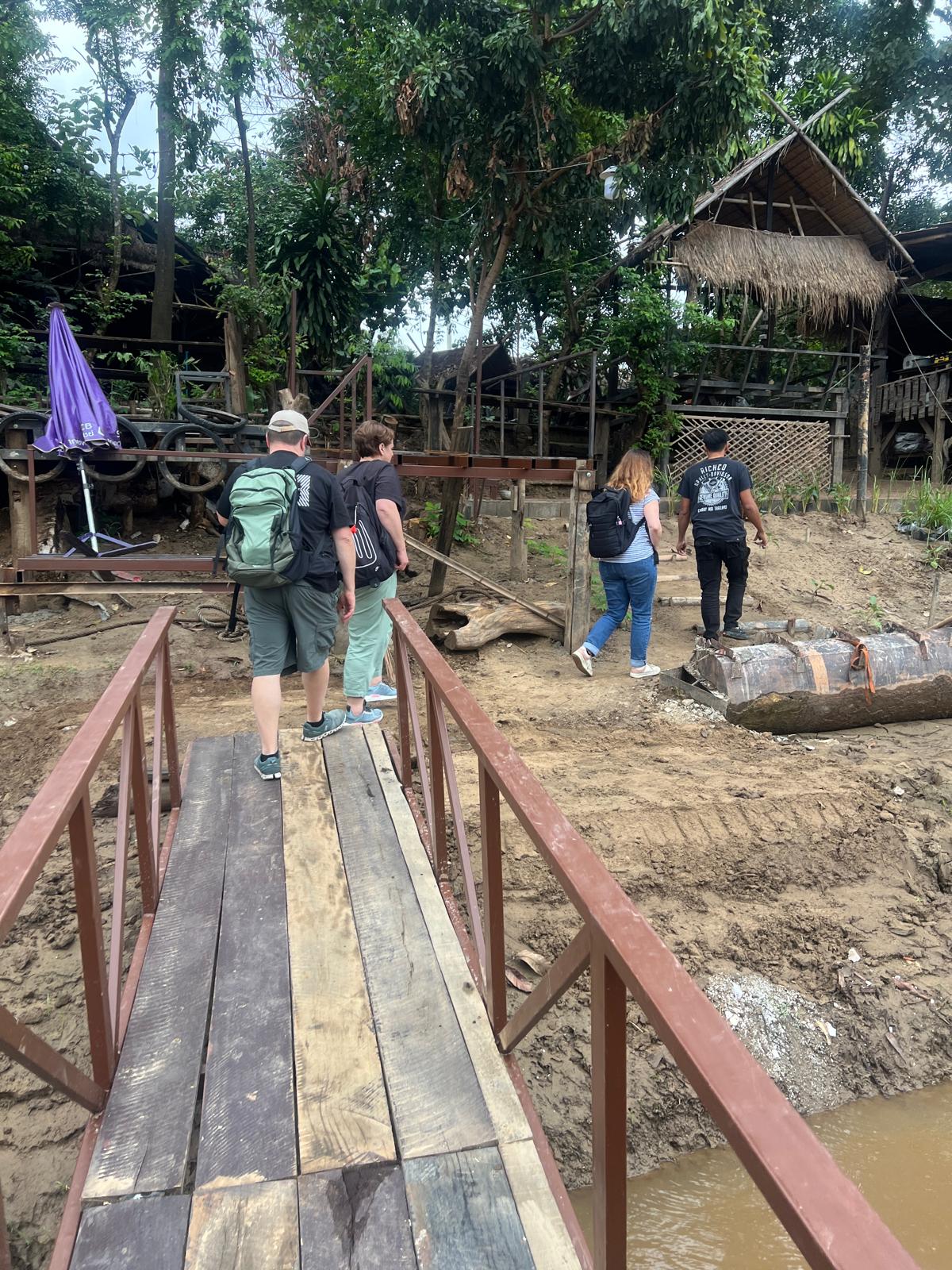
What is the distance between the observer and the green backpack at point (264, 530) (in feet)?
10.7

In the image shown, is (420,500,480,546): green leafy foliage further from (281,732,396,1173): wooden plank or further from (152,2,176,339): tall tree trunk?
(152,2,176,339): tall tree trunk

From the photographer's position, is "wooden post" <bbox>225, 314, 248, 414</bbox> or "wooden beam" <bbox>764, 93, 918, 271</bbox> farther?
"wooden beam" <bbox>764, 93, 918, 271</bbox>

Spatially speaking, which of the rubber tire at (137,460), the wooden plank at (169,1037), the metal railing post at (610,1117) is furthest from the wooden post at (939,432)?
the metal railing post at (610,1117)

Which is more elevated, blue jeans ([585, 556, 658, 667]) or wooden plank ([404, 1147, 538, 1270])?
blue jeans ([585, 556, 658, 667])

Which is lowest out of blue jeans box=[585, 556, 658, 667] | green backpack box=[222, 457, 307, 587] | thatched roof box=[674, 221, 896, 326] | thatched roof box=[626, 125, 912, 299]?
blue jeans box=[585, 556, 658, 667]

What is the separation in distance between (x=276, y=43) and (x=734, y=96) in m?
12.4

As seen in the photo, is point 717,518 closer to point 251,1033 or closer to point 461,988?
point 461,988

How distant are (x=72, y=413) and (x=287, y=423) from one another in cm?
554

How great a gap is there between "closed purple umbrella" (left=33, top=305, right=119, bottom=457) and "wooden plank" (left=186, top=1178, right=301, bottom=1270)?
7672 millimetres

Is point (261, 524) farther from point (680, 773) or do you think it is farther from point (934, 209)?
point (934, 209)

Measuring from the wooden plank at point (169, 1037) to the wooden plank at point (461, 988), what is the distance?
65 centimetres

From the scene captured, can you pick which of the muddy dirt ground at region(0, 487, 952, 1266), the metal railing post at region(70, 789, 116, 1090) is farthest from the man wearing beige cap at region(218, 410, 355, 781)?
the metal railing post at region(70, 789, 116, 1090)

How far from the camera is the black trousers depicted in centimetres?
643

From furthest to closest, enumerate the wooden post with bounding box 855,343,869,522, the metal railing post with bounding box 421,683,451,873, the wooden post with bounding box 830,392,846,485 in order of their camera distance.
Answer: the wooden post with bounding box 830,392,846,485
the wooden post with bounding box 855,343,869,522
the metal railing post with bounding box 421,683,451,873
